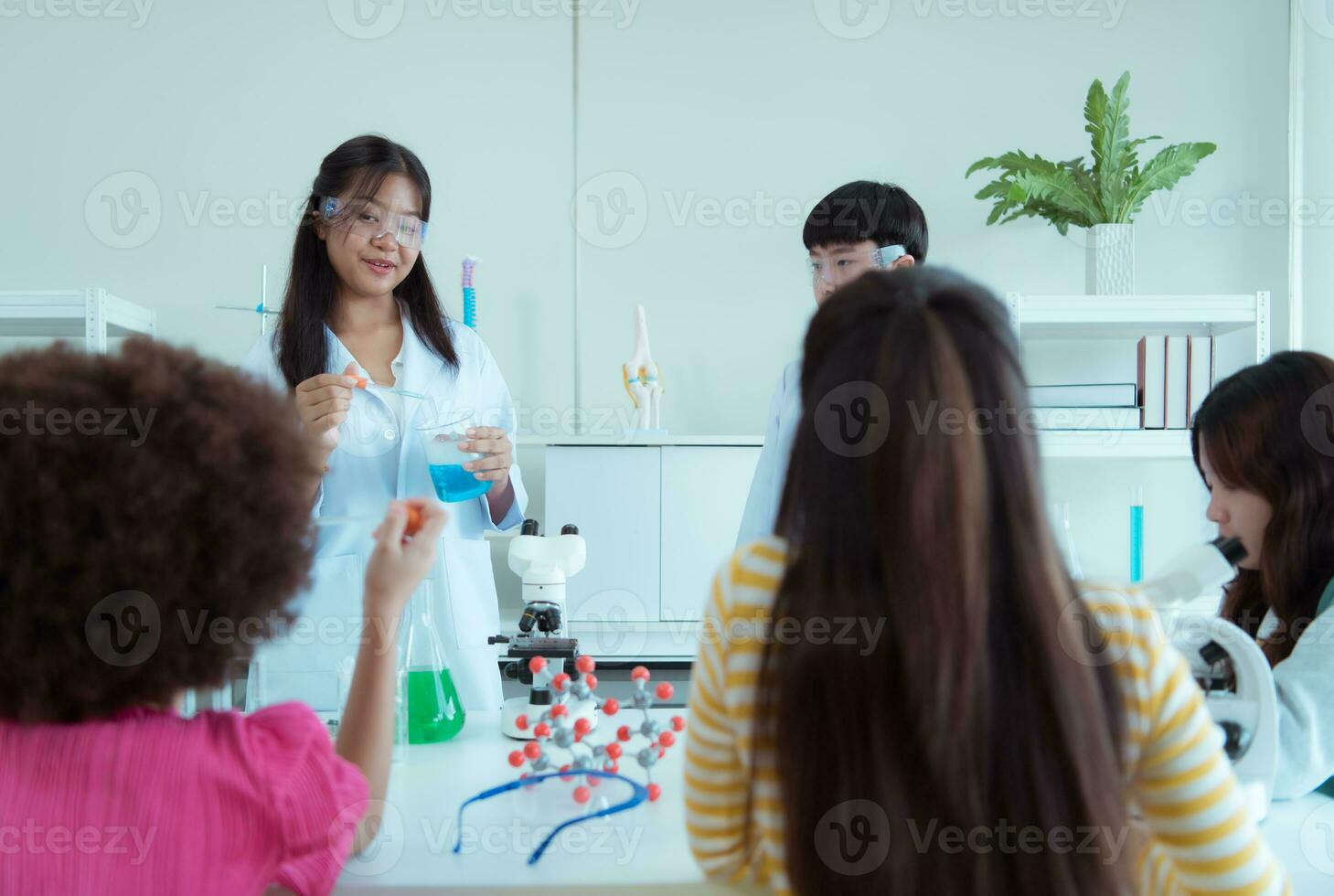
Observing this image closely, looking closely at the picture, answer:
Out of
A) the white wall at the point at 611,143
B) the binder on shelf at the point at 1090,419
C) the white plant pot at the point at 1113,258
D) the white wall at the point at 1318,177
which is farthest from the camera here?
the white wall at the point at 611,143

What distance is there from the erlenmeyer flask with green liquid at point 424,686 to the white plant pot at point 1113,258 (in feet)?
7.41

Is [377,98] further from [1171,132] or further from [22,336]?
[1171,132]

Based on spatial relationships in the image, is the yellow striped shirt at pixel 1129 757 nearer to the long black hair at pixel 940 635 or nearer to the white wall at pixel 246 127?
the long black hair at pixel 940 635

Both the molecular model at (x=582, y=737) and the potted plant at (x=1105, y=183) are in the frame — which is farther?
the potted plant at (x=1105, y=183)

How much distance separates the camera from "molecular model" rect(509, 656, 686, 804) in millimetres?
1155

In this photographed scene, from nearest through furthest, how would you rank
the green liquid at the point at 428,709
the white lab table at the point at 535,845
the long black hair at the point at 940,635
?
the long black hair at the point at 940,635 → the white lab table at the point at 535,845 → the green liquid at the point at 428,709

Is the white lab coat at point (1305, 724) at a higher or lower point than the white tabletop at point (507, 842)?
higher

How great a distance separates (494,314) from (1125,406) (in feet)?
6.39

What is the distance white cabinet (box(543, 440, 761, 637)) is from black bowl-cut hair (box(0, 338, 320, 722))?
186cm

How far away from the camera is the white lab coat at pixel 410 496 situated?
5.47 ft

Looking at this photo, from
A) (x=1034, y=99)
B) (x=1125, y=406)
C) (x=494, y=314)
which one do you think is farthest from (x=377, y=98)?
(x=1125, y=406)

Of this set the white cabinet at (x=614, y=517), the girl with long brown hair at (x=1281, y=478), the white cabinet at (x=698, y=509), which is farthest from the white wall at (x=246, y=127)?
the girl with long brown hair at (x=1281, y=478)

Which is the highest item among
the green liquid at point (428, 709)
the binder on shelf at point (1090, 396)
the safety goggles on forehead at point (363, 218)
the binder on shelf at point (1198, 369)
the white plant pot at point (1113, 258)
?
the white plant pot at point (1113, 258)

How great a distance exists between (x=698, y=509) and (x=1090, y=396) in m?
1.17
